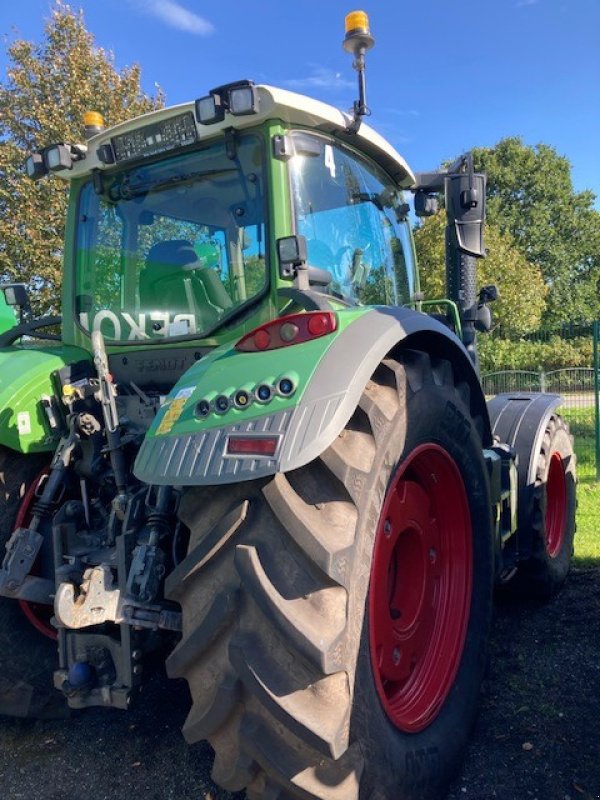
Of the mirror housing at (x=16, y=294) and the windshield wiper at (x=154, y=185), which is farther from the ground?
the windshield wiper at (x=154, y=185)

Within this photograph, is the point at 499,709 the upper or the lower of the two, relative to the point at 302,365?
lower

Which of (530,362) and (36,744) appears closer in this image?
(36,744)

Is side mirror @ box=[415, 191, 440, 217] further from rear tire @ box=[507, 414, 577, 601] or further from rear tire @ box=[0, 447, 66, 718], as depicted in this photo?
rear tire @ box=[0, 447, 66, 718]

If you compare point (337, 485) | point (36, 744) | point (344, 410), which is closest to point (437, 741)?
point (337, 485)

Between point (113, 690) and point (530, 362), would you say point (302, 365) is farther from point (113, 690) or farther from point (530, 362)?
point (530, 362)

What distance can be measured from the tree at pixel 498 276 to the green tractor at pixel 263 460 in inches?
515

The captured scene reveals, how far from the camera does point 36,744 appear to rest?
262cm

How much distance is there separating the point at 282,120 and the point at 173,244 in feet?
2.34

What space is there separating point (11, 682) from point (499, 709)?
1996mm

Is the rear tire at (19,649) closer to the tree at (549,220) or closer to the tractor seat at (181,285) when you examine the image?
the tractor seat at (181,285)

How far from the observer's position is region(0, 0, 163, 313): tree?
9773mm

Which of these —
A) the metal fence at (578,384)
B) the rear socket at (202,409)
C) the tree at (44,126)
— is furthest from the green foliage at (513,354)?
the rear socket at (202,409)

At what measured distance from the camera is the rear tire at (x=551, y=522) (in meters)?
3.65

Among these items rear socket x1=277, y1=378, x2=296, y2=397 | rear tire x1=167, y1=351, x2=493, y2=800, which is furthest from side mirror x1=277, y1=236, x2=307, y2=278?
rear socket x1=277, y1=378, x2=296, y2=397
